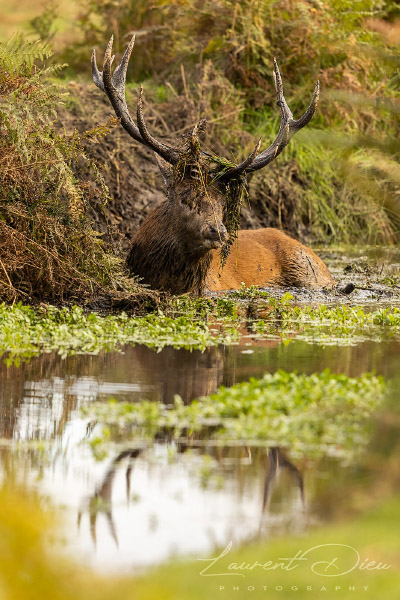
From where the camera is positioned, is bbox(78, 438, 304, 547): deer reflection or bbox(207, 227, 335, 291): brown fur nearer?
bbox(78, 438, 304, 547): deer reflection

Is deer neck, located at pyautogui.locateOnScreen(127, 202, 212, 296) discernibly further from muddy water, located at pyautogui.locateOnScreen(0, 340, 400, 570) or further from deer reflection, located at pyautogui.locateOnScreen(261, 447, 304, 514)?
deer reflection, located at pyautogui.locateOnScreen(261, 447, 304, 514)

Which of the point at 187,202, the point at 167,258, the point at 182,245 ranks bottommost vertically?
the point at 167,258

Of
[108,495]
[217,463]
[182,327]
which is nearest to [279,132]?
[182,327]

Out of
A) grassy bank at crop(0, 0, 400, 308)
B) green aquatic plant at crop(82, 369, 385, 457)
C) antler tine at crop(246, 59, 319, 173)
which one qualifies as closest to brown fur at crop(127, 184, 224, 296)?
grassy bank at crop(0, 0, 400, 308)

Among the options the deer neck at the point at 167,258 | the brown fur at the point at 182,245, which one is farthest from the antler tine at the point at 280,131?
the deer neck at the point at 167,258

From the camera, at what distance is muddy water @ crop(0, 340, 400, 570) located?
125 inches

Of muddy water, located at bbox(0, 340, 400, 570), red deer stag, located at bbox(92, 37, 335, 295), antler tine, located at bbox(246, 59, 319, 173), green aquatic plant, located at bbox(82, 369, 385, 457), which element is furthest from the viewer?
antler tine, located at bbox(246, 59, 319, 173)

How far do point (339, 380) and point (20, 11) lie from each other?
12.1 m

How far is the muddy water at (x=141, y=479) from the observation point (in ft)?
10.5

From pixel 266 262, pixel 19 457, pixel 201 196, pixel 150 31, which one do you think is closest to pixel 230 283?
pixel 266 262

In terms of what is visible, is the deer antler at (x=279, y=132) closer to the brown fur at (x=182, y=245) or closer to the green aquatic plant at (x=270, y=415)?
the brown fur at (x=182, y=245)

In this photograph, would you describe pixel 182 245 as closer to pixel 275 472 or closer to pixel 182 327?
pixel 182 327

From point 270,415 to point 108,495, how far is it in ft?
3.69

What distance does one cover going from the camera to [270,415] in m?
4.49
